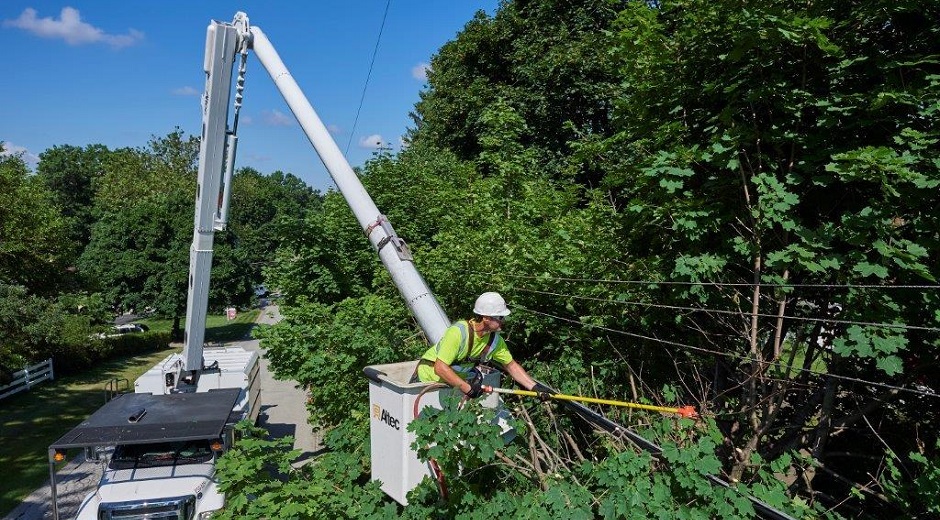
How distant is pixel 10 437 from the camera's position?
14.9 meters

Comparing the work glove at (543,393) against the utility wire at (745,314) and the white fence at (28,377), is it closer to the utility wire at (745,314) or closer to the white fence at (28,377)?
the utility wire at (745,314)

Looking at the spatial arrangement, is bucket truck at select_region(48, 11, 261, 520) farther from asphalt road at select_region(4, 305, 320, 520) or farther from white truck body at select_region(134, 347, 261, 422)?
asphalt road at select_region(4, 305, 320, 520)

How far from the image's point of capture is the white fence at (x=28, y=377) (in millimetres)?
19391

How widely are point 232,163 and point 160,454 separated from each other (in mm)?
4400

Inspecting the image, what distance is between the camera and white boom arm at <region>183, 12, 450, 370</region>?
22.5 feet

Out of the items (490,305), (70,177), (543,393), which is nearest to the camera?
(543,393)

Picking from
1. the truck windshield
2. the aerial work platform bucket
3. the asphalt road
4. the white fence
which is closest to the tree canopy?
the aerial work platform bucket

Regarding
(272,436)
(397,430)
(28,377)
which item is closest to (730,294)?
(397,430)

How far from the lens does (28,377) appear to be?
20.7m

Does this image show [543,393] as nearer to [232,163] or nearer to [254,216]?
[232,163]

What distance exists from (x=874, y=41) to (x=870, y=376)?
3032mm

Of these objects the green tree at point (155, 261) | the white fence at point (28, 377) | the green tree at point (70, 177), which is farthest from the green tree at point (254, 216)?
the green tree at point (70, 177)

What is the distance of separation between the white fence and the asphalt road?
233 inches

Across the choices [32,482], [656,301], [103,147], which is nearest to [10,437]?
[32,482]
